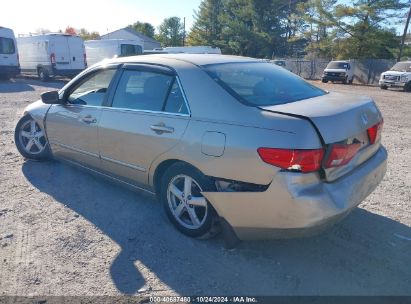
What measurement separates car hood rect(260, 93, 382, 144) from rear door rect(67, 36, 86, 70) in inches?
721

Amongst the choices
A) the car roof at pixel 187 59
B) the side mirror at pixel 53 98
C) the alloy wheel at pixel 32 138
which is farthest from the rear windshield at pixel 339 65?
the side mirror at pixel 53 98

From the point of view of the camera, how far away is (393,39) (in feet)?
109

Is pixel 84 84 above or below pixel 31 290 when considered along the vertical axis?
above

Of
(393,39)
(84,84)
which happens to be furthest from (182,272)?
(393,39)

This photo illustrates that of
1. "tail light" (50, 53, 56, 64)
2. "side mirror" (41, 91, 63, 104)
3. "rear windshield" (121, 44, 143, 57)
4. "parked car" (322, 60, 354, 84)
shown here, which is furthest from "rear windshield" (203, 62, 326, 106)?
"parked car" (322, 60, 354, 84)

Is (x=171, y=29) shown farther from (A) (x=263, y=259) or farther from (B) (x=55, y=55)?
(A) (x=263, y=259)

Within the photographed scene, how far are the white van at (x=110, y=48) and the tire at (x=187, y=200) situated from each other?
1756 centimetres

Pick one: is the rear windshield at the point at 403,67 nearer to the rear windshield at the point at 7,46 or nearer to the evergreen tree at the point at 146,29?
the rear windshield at the point at 7,46

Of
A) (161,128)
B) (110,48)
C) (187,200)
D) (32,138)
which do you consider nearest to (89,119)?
(161,128)

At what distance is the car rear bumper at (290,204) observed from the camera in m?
2.56

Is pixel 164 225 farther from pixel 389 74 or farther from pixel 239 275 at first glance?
pixel 389 74

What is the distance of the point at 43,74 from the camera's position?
769 inches

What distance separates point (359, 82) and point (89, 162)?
29.7m

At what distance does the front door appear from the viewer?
4047 mm
